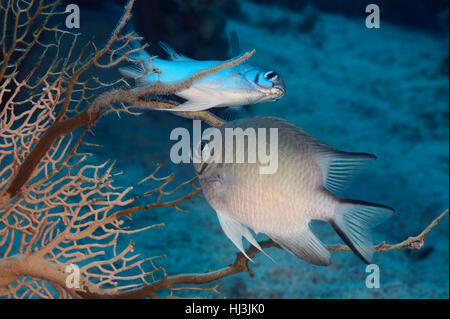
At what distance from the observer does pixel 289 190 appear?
115 cm

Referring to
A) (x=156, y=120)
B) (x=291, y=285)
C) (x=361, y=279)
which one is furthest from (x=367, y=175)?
(x=156, y=120)

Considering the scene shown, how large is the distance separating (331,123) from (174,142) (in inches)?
221

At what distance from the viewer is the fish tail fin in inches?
40.4

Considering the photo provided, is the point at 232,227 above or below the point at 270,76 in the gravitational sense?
below

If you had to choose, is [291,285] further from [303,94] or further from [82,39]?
[303,94]

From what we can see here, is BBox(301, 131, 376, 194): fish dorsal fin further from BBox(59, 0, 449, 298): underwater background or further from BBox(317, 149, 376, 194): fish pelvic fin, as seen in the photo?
BBox(59, 0, 449, 298): underwater background

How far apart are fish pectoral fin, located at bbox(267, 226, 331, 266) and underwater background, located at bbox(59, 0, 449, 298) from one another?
1.82 feet

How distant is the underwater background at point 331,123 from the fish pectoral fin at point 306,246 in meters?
0.55

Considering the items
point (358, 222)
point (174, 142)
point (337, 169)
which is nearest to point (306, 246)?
point (358, 222)

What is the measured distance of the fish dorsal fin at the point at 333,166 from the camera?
1.16 m

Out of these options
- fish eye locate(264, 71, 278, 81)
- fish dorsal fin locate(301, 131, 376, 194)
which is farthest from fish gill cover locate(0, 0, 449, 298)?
fish dorsal fin locate(301, 131, 376, 194)

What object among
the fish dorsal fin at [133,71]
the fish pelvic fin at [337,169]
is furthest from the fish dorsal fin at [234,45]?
the fish pelvic fin at [337,169]

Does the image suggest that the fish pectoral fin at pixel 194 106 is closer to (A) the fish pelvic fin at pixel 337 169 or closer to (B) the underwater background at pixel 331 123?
(B) the underwater background at pixel 331 123

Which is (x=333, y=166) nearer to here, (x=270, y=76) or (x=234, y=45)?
(x=270, y=76)
